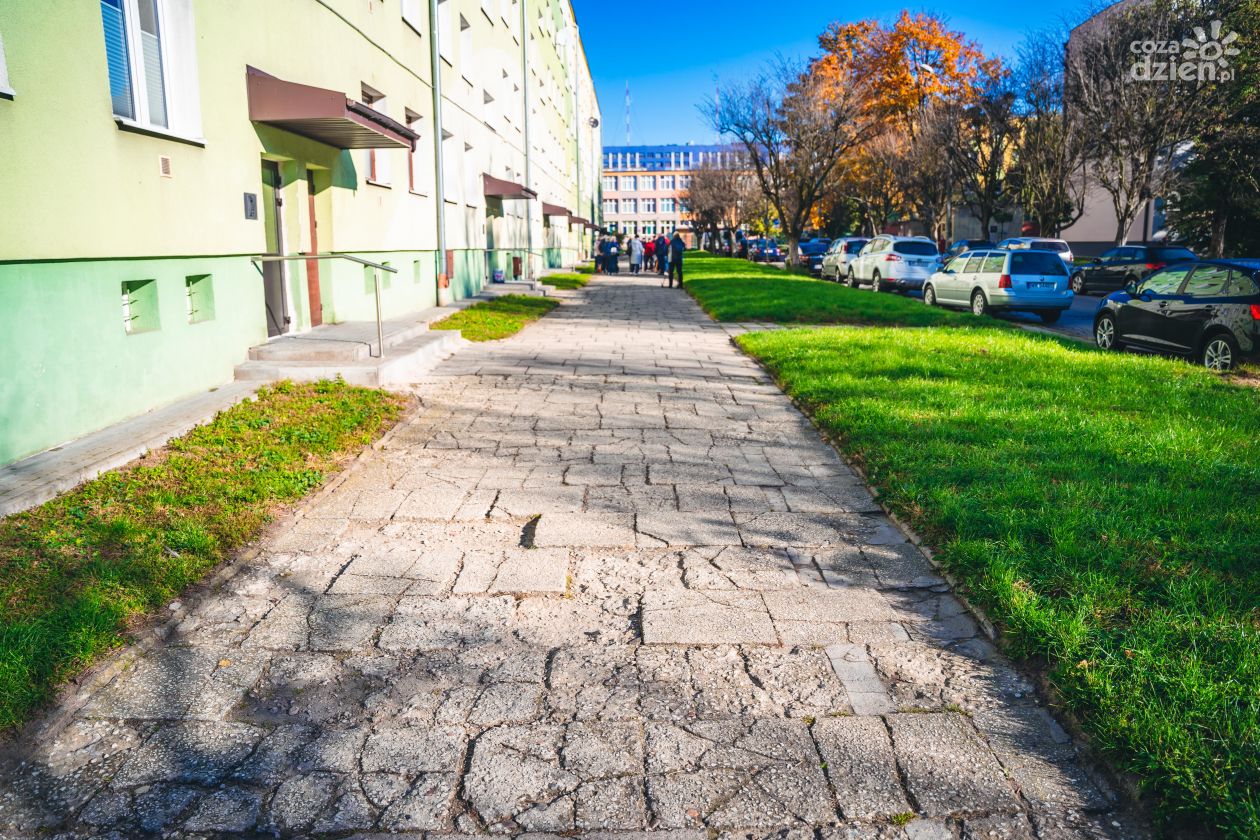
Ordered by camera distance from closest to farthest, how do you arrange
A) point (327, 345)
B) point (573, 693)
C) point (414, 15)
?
point (573, 693) → point (327, 345) → point (414, 15)

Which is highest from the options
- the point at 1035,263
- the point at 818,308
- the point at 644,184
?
the point at 644,184

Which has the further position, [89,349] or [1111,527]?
[89,349]

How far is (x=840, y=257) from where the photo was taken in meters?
31.7

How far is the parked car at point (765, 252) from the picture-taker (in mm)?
58619

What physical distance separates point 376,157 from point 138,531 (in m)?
10.5

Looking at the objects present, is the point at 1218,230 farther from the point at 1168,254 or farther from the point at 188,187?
the point at 188,187

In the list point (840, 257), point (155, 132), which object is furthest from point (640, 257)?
point (155, 132)

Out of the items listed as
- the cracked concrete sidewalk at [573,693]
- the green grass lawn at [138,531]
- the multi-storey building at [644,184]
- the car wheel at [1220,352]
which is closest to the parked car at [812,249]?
the car wheel at [1220,352]

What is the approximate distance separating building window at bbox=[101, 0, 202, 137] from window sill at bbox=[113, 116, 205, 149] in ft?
0.08

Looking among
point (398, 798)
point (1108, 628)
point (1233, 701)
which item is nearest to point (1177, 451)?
point (1108, 628)

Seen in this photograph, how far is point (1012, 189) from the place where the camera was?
128 ft

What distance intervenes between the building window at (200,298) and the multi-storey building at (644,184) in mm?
123144

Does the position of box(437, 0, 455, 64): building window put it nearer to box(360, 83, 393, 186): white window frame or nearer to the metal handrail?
box(360, 83, 393, 186): white window frame

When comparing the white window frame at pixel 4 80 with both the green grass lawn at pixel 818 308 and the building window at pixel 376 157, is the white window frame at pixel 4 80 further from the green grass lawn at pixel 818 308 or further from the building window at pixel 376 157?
the green grass lawn at pixel 818 308
